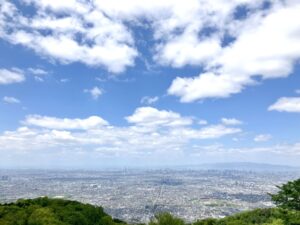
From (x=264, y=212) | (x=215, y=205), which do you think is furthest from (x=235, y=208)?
(x=264, y=212)

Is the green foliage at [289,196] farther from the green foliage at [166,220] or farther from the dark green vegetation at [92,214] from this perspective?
the green foliage at [166,220]

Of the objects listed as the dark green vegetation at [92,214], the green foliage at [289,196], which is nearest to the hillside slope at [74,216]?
the dark green vegetation at [92,214]

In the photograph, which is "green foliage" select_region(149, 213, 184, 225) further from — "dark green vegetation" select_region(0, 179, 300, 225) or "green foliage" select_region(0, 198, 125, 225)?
"green foliage" select_region(0, 198, 125, 225)

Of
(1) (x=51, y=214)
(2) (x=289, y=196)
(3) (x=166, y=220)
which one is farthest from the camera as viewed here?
(1) (x=51, y=214)

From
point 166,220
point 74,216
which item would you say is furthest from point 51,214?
point 166,220

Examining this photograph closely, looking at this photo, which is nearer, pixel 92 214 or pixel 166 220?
pixel 166 220

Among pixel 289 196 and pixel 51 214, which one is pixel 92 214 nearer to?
pixel 51 214

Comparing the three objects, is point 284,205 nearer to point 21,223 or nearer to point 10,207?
point 21,223

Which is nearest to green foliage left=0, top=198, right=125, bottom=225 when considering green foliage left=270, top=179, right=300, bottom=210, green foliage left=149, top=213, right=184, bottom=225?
green foliage left=149, top=213, right=184, bottom=225
